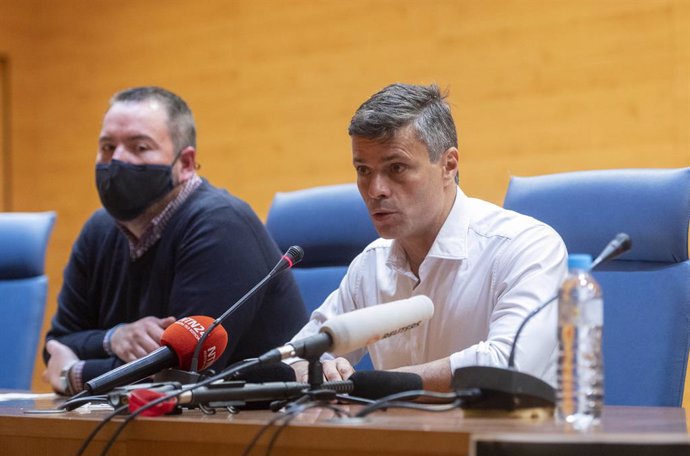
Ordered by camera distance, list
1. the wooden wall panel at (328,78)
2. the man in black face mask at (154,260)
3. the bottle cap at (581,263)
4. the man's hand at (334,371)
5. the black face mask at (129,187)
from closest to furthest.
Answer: the bottle cap at (581,263) < the man's hand at (334,371) < the man in black face mask at (154,260) < the black face mask at (129,187) < the wooden wall panel at (328,78)

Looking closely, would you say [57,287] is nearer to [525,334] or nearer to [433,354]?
[433,354]

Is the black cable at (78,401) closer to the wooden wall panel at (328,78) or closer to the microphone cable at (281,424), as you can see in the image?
the microphone cable at (281,424)

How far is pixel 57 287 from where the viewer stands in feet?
16.6

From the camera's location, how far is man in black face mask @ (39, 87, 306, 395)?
2.34 m

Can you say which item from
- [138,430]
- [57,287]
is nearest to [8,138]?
[57,287]

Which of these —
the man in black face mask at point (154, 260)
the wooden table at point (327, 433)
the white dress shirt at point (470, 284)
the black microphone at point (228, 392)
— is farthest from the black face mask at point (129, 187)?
the black microphone at point (228, 392)

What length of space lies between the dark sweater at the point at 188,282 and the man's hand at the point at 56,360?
22 millimetres

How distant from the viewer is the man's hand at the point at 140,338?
2.23 metres

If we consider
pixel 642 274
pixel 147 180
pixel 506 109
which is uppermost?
pixel 506 109

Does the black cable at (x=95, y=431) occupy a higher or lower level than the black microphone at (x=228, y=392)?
lower

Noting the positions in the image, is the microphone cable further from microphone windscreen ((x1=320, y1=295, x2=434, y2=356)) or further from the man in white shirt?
the man in white shirt

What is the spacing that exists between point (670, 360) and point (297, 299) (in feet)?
3.23

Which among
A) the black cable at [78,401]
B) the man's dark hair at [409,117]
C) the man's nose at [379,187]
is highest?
the man's dark hair at [409,117]

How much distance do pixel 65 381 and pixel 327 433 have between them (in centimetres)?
141
